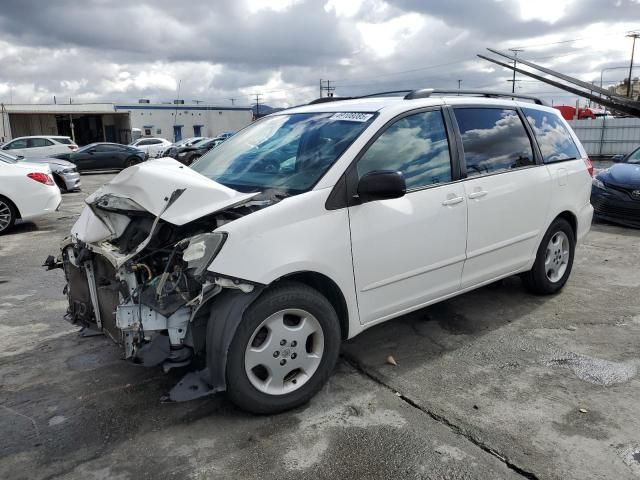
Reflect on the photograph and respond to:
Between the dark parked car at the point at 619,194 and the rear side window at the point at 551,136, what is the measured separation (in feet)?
12.7

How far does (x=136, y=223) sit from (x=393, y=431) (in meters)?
1.99

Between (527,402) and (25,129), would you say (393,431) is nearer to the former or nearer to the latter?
(527,402)

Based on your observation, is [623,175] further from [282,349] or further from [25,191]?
[25,191]

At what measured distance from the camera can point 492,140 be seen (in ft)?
14.0

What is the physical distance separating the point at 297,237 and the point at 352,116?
44.5 inches

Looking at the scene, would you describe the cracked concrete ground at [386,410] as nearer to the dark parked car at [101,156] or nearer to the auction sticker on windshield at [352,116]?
the auction sticker on windshield at [352,116]

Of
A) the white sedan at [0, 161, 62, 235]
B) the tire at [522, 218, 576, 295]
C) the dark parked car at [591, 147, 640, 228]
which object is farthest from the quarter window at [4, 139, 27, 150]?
the tire at [522, 218, 576, 295]

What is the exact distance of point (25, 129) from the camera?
4366cm

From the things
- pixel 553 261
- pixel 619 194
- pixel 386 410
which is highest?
pixel 619 194

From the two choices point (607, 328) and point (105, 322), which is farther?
point (607, 328)

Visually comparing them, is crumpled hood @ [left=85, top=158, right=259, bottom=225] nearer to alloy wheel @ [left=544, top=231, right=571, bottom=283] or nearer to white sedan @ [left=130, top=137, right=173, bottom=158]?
alloy wheel @ [left=544, top=231, right=571, bottom=283]

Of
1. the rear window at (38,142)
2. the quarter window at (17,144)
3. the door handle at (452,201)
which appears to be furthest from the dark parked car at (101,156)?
the door handle at (452,201)

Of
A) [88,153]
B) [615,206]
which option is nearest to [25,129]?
[88,153]

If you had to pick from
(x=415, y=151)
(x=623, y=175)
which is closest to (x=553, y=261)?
(x=415, y=151)
